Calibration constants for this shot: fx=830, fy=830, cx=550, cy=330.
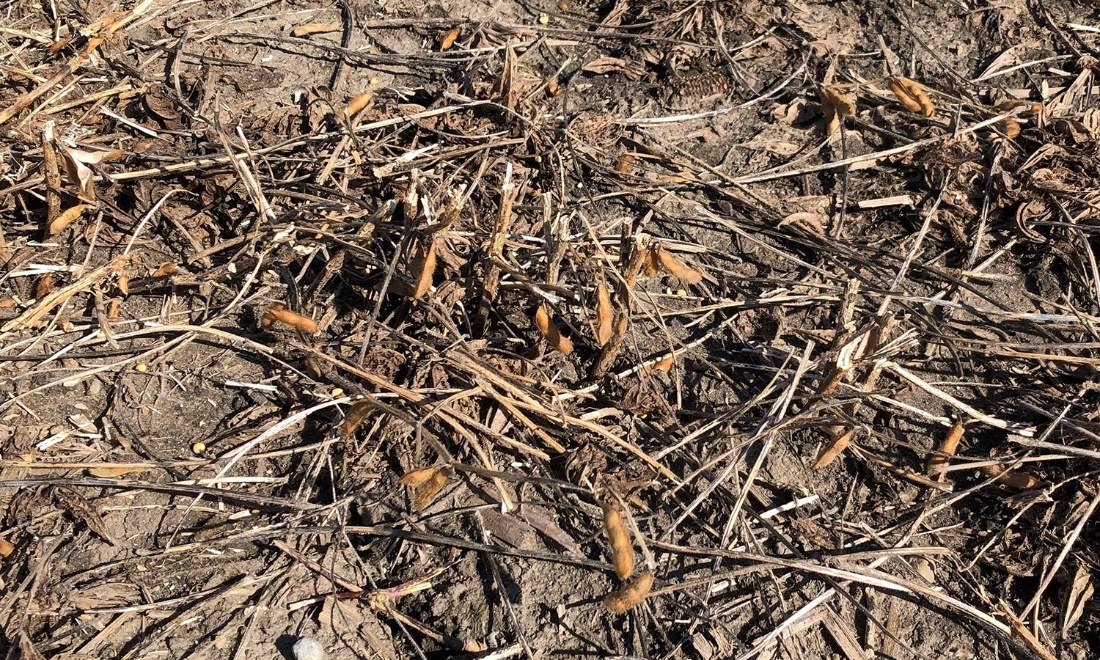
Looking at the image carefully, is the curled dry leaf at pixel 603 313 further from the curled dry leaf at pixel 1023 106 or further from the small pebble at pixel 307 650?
the curled dry leaf at pixel 1023 106

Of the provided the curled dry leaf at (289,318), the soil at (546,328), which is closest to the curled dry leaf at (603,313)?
the soil at (546,328)

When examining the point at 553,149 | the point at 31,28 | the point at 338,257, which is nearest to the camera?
the point at 338,257

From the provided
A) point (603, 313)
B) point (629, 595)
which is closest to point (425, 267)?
point (603, 313)

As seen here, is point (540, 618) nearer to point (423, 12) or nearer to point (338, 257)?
point (338, 257)

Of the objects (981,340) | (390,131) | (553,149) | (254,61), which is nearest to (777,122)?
(553,149)

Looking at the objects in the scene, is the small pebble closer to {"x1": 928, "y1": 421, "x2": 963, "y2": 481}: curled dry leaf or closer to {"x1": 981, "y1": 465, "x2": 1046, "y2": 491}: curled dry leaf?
{"x1": 928, "y1": 421, "x2": 963, "y2": 481}: curled dry leaf

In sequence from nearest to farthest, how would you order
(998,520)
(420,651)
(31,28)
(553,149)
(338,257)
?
(420,651), (998,520), (338,257), (553,149), (31,28)
